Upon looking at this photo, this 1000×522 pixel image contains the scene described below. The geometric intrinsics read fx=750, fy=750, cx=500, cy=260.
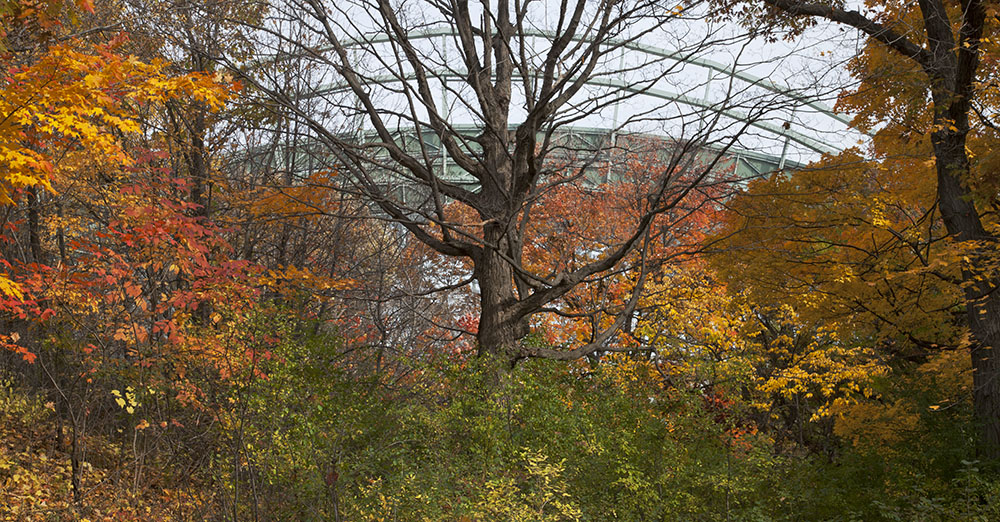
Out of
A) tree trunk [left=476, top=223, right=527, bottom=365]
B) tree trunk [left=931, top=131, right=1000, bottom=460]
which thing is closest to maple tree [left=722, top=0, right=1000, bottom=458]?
tree trunk [left=931, top=131, right=1000, bottom=460]

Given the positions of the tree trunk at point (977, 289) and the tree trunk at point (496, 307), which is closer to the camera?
the tree trunk at point (977, 289)

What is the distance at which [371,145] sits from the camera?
766cm

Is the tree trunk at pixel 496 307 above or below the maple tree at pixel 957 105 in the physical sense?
below

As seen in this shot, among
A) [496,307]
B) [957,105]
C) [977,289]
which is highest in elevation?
[957,105]

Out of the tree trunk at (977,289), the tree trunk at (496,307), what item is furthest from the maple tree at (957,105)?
the tree trunk at (496,307)

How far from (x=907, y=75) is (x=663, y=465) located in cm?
521

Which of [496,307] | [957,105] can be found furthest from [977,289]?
[496,307]

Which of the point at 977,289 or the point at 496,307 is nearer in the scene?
the point at 977,289

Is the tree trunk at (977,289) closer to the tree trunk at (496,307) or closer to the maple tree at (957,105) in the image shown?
the maple tree at (957,105)

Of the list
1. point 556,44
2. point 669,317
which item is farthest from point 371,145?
point 669,317

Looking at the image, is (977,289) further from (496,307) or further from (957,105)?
(496,307)

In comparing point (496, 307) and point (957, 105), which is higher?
point (957, 105)

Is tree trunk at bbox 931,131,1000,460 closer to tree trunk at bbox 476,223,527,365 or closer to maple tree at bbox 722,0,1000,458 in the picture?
maple tree at bbox 722,0,1000,458

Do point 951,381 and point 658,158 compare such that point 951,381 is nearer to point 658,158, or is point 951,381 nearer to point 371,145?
point 371,145
